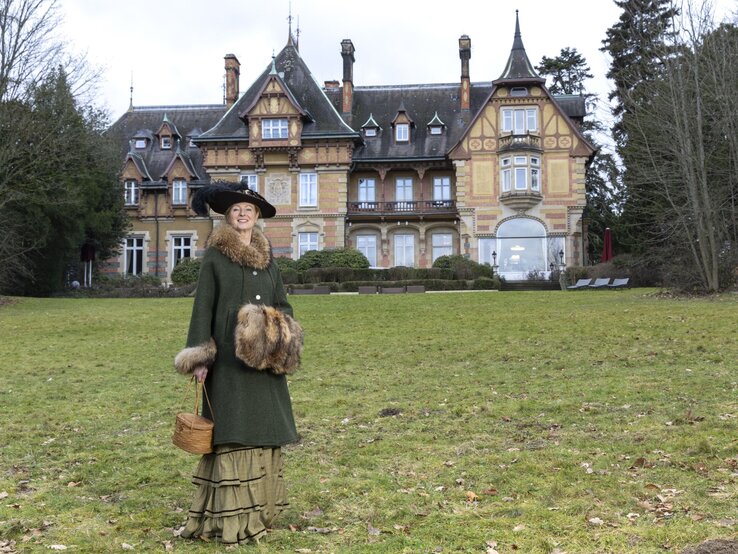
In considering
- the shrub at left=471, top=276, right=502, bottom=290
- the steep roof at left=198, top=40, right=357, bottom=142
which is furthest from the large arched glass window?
the steep roof at left=198, top=40, right=357, bottom=142

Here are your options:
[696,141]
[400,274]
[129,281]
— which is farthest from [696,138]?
[129,281]

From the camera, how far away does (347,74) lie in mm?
38219

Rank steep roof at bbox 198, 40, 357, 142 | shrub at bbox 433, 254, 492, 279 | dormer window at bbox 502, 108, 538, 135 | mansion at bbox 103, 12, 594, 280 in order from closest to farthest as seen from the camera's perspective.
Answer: shrub at bbox 433, 254, 492, 279 → mansion at bbox 103, 12, 594, 280 → dormer window at bbox 502, 108, 538, 135 → steep roof at bbox 198, 40, 357, 142

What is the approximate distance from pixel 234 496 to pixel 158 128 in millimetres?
39565

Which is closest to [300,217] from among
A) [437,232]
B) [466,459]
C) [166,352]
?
[437,232]

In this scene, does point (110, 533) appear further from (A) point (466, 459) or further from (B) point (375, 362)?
(B) point (375, 362)

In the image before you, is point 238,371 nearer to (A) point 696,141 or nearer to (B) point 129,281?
(A) point 696,141

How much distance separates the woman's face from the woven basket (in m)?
1.40

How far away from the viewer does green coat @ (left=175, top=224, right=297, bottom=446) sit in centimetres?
500

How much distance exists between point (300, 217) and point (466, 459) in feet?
98.9

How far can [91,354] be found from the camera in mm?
13539

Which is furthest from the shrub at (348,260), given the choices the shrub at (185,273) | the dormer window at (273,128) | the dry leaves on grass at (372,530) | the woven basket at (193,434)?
the woven basket at (193,434)

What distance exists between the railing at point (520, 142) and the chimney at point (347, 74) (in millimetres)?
8536

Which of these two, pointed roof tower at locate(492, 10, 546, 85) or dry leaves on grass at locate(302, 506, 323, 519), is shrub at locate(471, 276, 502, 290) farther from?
dry leaves on grass at locate(302, 506, 323, 519)
